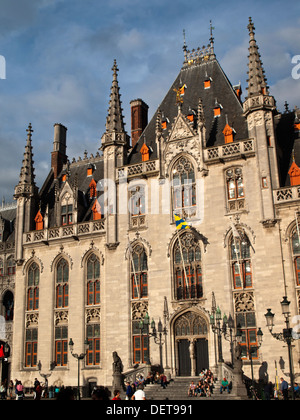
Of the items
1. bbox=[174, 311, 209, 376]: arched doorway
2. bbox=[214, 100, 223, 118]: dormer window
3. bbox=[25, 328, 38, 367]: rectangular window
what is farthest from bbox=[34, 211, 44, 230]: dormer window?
bbox=[214, 100, 223, 118]: dormer window

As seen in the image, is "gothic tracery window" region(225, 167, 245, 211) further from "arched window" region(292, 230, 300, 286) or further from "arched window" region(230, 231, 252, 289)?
"arched window" region(292, 230, 300, 286)

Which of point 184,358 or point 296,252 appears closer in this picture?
point 296,252

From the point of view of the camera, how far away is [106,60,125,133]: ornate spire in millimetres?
38000

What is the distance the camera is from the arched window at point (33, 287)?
37.9 meters

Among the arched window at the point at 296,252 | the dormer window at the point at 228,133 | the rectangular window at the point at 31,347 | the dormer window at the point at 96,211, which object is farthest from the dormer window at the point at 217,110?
the rectangular window at the point at 31,347

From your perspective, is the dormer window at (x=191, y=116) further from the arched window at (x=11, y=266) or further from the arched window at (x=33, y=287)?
the arched window at (x=11, y=266)

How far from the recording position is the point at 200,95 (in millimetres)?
38375

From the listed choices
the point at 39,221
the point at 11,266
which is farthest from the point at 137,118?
the point at 11,266

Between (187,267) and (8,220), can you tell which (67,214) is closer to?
(8,220)

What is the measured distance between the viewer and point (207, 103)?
3731 centimetres

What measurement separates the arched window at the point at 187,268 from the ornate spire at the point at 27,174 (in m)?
15.3

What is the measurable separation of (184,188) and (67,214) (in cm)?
1076

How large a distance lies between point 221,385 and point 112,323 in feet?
32.8
